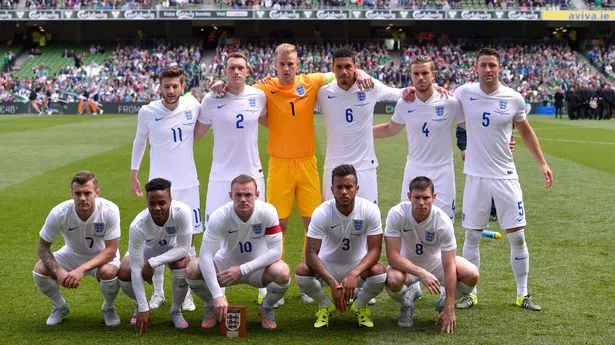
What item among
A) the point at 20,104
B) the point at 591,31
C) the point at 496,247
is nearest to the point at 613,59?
the point at 591,31

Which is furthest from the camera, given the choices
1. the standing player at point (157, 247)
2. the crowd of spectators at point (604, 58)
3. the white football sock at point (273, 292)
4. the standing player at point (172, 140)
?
the crowd of spectators at point (604, 58)

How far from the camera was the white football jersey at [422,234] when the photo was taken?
646 cm

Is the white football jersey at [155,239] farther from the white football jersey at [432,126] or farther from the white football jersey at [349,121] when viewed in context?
the white football jersey at [432,126]

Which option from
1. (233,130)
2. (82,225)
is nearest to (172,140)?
(233,130)

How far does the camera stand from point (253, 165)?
7.58 meters

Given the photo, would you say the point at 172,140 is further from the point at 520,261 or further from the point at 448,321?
the point at 520,261

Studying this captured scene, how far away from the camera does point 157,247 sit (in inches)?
262

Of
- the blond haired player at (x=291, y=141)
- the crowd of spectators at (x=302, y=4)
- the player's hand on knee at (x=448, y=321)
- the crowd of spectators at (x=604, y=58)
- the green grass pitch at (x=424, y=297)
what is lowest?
the green grass pitch at (x=424, y=297)

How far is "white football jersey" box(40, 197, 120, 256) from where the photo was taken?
6.50 metres

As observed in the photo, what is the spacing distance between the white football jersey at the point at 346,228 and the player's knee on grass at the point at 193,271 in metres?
0.94

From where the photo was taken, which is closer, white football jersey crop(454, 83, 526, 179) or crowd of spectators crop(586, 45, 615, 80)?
white football jersey crop(454, 83, 526, 179)

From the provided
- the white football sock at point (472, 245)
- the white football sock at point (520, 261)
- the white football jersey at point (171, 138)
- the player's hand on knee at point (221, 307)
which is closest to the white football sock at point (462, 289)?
the white football sock at point (472, 245)

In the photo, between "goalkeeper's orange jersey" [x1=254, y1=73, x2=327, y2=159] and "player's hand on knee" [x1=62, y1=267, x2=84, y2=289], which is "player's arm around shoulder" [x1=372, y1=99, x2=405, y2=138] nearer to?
"goalkeeper's orange jersey" [x1=254, y1=73, x2=327, y2=159]

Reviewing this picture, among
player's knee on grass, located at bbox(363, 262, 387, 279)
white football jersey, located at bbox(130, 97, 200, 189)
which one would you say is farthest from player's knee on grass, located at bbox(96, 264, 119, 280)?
player's knee on grass, located at bbox(363, 262, 387, 279)
